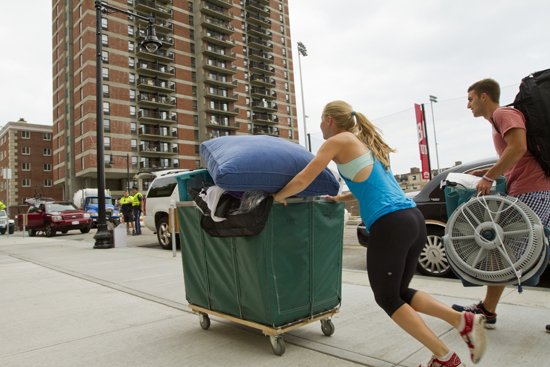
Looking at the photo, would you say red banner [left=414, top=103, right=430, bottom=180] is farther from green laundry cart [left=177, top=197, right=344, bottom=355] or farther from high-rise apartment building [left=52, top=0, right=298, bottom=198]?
high-rise apartment building [left=52, top=0, right=298, bottom=198]

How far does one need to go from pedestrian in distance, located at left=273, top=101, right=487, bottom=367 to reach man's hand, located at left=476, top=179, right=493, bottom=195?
819mm

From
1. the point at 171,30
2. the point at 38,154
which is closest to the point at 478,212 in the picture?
the point at 171,30

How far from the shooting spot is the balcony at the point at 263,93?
6856cm

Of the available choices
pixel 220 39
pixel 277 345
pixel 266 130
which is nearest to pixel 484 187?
pixel 277 345

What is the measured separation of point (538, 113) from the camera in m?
2.73

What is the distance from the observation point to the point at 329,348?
110 inches

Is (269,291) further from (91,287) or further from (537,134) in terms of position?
(91,287)

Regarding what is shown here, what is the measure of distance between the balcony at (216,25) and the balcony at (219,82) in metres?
7.94

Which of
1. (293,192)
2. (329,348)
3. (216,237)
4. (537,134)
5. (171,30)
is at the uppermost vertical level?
Result: (171,30)

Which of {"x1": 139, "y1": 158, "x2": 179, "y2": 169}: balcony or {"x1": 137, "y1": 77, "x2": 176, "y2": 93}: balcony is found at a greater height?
{"x1": 137, "y1": 77, "x2": 176, "y2": 93}: balcony

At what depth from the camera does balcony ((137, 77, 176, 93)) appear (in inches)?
2094

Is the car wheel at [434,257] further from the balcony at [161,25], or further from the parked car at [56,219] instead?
the balcony at [161,25]

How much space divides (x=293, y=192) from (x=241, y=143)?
581mm

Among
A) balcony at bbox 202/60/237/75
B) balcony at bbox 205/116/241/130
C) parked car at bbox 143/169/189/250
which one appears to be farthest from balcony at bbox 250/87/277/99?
parked car at bbox 143/169/189/250
